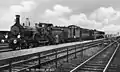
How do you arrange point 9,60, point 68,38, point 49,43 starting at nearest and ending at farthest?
1. point 9,60
2. point 49,43
3. point 68,38

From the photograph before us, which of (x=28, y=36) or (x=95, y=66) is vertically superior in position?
(x=28, y=36)

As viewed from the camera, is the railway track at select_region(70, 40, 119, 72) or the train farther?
the train

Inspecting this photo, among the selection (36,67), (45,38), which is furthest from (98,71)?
(45,38)

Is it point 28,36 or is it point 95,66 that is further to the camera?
point 28,36

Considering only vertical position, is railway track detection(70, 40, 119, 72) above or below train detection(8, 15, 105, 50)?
below

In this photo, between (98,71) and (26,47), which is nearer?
(98,71)

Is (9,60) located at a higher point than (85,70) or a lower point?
higher

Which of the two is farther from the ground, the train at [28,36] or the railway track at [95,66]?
the train at [28,36]

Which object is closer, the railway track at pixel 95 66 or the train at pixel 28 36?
the railway track at pixel 95 66

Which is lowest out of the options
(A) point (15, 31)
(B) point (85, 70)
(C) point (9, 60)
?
(B) point (85, 70)

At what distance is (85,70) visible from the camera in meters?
7.61

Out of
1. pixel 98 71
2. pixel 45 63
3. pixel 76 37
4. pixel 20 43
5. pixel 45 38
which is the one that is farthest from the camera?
pixel 76 37

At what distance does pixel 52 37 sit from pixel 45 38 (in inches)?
103

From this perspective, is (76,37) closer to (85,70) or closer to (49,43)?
(49,43)
